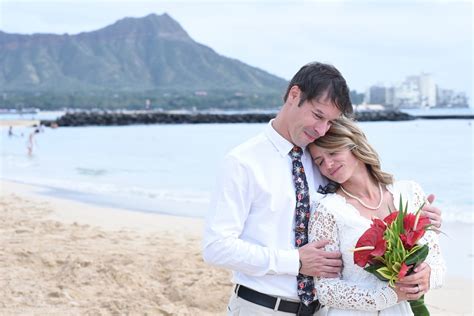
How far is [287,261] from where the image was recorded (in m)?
2.51

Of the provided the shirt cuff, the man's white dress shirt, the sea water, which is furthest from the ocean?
→ the shirt cuff

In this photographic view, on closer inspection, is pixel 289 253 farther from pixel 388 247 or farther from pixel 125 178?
pixel 125 178

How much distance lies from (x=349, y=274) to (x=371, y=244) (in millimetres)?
250

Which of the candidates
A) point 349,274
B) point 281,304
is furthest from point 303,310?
point 349,274

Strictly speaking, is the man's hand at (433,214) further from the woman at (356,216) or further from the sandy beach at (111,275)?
the sandy beach at (111,275)

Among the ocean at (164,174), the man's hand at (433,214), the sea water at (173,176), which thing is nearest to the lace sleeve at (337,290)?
the man's hand at (433,214)

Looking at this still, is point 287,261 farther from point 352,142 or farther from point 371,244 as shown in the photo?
point 352,142

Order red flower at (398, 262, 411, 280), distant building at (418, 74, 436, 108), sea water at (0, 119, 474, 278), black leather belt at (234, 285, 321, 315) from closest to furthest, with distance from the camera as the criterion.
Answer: red flower at (398, 262, 411, 280)
black leather belt at (234, 285, 321, 315)
sea water at (0, 119, 474, 278)
distant building at (418, 74, 436, 108)

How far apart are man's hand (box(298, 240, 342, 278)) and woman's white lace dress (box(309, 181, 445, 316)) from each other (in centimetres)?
3

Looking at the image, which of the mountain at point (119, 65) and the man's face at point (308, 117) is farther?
the mountain at point (119, 65)

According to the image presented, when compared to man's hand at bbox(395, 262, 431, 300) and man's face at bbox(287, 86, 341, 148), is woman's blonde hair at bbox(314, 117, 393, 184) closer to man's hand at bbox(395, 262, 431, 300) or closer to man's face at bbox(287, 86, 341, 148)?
man's face at bbox(287, 86, 341, 148)

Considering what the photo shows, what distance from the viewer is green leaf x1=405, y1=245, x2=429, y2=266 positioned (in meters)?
2.38

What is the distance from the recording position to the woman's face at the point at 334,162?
2646 mm

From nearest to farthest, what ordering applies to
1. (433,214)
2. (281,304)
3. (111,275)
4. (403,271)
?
(403,271), (281,304), (433,214), (111,275)
